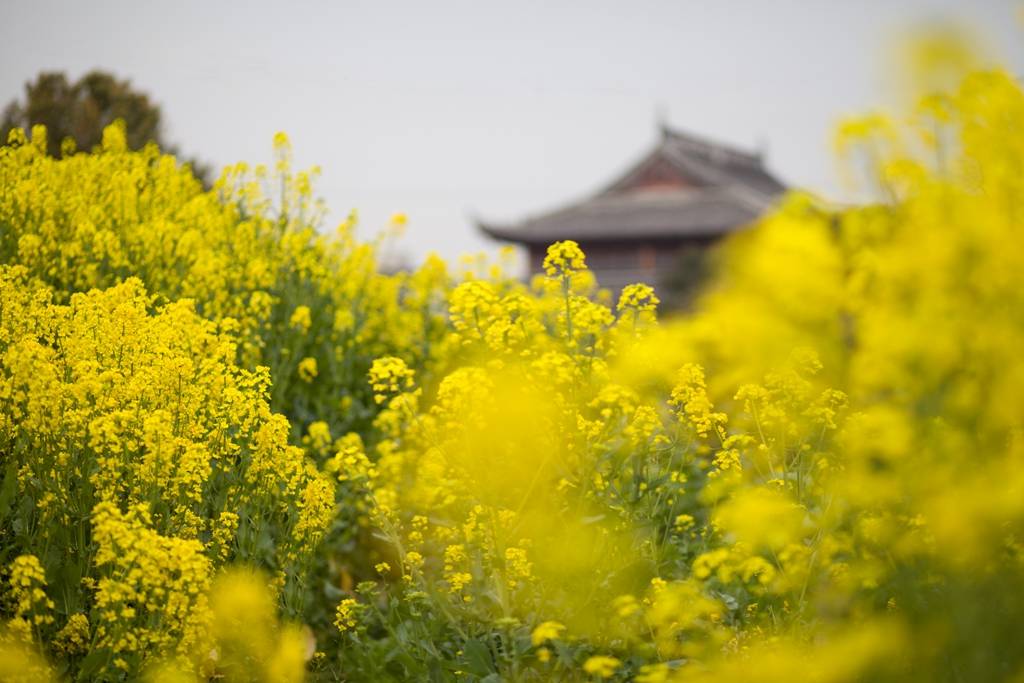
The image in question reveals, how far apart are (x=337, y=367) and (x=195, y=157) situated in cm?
696

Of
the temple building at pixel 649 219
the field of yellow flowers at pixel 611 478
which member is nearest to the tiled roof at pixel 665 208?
the temple building at pixel 649 219

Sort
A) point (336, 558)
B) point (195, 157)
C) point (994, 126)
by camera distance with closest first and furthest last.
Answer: point (994, 126) < point (336, 558) < point (195, 157)

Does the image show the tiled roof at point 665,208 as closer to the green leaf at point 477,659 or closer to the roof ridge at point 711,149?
the roof ridge at point 711,149

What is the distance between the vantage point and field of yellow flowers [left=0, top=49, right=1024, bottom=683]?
263cm

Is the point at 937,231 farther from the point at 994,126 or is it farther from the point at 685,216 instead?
the point at 685,216

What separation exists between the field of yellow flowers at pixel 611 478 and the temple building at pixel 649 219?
89.4 ft

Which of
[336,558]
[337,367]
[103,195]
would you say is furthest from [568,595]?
[103,195]

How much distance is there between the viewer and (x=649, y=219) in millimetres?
34500

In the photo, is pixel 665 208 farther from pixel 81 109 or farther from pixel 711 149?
pixel 81 109

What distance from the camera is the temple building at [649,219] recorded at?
33.5 m

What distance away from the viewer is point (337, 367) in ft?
19.8

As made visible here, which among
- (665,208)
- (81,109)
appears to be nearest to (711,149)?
(665,208)

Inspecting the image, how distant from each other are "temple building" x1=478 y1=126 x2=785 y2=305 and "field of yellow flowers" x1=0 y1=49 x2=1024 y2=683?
27.3 m

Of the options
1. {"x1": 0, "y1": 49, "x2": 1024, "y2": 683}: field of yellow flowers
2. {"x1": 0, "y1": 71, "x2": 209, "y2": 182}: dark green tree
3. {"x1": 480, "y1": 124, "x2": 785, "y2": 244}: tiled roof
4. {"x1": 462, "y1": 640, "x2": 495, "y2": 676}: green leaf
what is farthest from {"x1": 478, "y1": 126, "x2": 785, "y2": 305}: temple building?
{"x1": 462, "y1": 640, "x2": 495, "y2": 676}: green leaf
